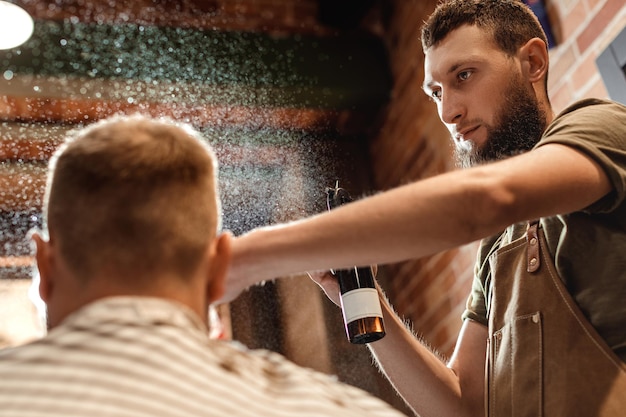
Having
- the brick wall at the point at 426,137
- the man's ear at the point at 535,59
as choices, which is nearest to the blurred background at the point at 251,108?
the brick wall at the point at 426,137

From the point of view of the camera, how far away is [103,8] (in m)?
2.76

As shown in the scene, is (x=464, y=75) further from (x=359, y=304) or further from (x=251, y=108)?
(x=251, y=108)

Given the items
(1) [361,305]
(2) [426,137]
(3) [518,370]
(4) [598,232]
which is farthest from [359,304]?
(2) [426,137]

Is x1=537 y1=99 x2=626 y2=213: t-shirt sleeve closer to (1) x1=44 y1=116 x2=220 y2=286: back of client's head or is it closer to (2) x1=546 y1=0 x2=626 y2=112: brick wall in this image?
(1) x1=44 y1=116 x2=220 y2=286: back of client's head

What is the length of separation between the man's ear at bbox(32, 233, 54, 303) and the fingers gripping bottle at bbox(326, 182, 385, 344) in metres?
0.65

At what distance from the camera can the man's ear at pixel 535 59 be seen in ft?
5.31

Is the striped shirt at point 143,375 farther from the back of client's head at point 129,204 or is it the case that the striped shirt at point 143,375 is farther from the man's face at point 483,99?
the man's face at point 483,99

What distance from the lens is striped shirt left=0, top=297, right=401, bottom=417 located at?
66cm

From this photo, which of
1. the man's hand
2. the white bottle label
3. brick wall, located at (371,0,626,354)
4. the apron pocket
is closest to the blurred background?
brick wall, located at (371,0,626,354)

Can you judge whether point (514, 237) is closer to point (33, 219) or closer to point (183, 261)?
point (183, 261)

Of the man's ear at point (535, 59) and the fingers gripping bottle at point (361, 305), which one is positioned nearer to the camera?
the fingers gripping bottle at point (361, 305)

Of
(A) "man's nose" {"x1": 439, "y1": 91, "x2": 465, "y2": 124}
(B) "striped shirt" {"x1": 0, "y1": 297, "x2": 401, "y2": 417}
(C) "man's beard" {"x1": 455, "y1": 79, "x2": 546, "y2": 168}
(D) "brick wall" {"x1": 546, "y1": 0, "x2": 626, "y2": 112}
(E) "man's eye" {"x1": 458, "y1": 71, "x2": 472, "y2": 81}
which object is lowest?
(B) "striped shirt" {"x1": 0, "y1": 297, "x2": 401, "y2": 417}

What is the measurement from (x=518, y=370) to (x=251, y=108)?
1.73m

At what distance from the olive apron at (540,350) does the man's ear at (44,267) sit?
834mm
